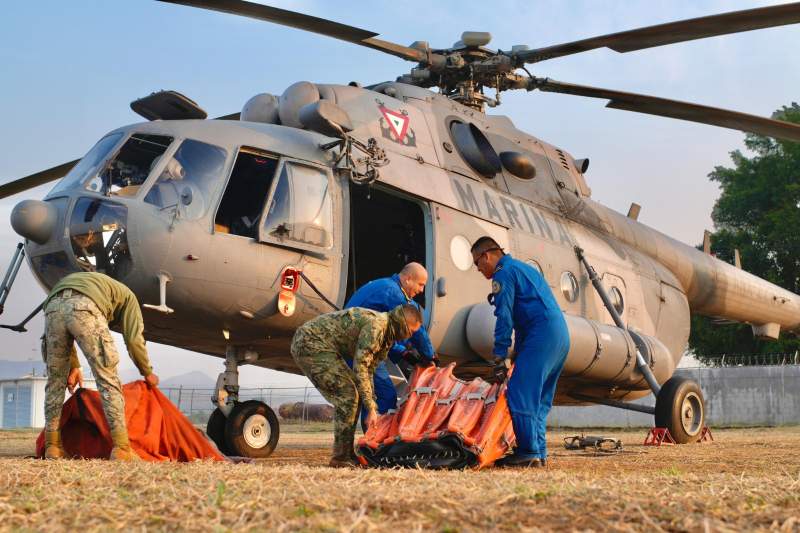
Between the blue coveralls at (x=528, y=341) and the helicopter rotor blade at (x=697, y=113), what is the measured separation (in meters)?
5.06

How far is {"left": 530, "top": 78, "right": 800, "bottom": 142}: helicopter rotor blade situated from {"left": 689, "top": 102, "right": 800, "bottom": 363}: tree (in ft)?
88.3

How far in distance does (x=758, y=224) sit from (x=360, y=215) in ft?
110

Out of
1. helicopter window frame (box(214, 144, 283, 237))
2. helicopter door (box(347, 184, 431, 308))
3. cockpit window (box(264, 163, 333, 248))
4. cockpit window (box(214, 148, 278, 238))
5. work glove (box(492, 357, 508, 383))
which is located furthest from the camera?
helicopter door (box(347, 184, 431, 308))

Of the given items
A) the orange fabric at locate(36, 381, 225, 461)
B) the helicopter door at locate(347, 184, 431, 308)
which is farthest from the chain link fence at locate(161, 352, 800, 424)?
the orange fabric at locate(36, 381, 225, 461)

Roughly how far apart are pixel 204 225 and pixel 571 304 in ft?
16.0

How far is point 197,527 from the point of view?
288 centimetres

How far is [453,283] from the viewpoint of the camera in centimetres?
942

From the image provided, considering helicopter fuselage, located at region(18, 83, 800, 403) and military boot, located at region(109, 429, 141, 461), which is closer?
military boot, located at region(109, 429, 141, 461)

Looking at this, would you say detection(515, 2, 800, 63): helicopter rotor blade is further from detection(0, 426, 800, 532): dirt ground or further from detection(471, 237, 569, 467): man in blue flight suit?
detection(0, 426, 800, 532): dirt ground

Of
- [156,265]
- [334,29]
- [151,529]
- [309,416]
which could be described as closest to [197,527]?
[151,529]

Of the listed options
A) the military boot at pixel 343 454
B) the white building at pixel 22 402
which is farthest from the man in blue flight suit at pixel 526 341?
the white building at pixel 22 402

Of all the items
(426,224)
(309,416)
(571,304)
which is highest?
(426,224)

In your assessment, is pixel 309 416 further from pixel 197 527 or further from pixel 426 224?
pixel 197 527

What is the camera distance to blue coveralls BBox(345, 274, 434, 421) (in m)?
7.25
